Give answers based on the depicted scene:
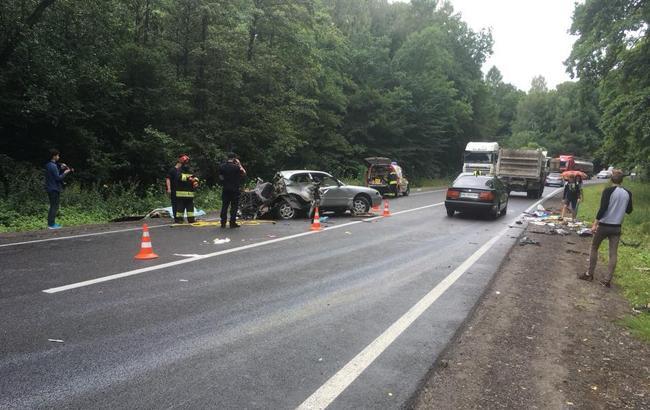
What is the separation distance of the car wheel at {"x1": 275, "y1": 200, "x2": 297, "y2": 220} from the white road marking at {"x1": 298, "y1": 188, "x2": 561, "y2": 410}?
25.2 ft

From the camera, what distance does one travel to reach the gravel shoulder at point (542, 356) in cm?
352

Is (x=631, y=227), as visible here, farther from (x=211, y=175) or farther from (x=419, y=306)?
(x=211, y=175)

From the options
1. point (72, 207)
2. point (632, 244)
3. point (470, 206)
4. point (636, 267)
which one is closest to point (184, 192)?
point (72, 207)

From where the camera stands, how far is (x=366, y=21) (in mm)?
40688

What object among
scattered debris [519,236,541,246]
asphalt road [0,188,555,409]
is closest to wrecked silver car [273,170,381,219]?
asphalt road [0,188,555,409]

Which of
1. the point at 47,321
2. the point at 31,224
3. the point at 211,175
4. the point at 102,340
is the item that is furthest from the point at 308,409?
the point at 211,175

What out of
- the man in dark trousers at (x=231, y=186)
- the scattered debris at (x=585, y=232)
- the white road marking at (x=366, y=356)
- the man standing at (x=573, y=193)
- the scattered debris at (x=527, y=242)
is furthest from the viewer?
the man standing at (x=573, y=193)

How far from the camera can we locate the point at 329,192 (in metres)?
15.0

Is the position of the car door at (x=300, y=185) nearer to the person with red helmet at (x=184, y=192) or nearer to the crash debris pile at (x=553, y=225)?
the person with red helmet at (x=184, y=192)

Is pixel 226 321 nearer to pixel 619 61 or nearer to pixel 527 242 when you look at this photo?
pixel 527 242

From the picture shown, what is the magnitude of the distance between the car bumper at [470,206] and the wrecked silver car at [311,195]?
2643mm

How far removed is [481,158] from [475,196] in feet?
50.3

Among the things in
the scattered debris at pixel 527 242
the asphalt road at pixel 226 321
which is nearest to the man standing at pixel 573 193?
the scattered debris at pixel 527 242

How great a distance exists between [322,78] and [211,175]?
12.8m
